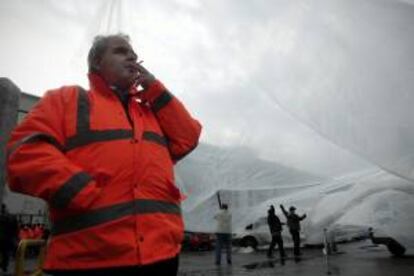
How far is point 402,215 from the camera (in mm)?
10375

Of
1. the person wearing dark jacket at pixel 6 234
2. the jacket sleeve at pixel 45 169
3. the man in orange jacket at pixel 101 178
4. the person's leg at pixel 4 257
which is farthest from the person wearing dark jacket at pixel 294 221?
the jacket sleeve at pixel 45 169

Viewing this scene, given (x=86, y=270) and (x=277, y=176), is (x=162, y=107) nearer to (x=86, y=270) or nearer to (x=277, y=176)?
(x=86, y=270)

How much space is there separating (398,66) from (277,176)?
14.2 ft

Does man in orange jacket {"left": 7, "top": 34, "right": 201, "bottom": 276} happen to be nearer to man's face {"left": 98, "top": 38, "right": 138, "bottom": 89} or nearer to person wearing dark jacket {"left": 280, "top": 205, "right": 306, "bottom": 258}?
man's face {"left": 98, "top": 38, "right": 138, "bottom": 89}

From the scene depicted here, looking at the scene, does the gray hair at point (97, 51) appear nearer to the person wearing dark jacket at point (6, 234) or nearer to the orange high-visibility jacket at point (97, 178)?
the orange high-visibility jacket at point (97, 178)

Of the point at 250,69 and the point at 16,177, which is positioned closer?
the point at 16,177

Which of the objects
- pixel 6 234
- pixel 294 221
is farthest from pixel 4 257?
pixel 294 221

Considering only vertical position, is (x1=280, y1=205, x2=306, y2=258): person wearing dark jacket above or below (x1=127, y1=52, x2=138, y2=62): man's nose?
above

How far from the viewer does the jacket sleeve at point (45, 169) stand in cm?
173

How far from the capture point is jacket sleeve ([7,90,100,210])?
1.73 m

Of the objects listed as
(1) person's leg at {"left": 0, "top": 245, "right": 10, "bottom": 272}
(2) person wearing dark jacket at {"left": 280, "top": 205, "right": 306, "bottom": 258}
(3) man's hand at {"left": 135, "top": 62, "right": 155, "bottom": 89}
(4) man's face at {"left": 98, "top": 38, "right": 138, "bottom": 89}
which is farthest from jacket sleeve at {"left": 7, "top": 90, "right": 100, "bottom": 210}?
(2) person wearing dark jacket at {"left": 280, "top": 205, "right": 306, "bottom": 258}

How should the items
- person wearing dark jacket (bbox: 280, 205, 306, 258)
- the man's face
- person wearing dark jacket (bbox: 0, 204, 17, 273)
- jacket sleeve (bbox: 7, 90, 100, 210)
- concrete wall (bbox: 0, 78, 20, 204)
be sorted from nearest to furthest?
jacket sleeve (bbox: 7, 90, 100, 210), concrete wall (bbox: 0, 78, 20, 204), the man's face, person wearing dark jacket (bbox: 0, 204, 17, 273), person wearing dark jacket (bbox: 280, 205, 306, 258)

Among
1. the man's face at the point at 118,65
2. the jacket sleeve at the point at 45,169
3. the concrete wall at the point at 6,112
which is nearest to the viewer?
the jacket sleeve at the point at 45,169

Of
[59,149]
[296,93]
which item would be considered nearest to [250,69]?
[296,93]
